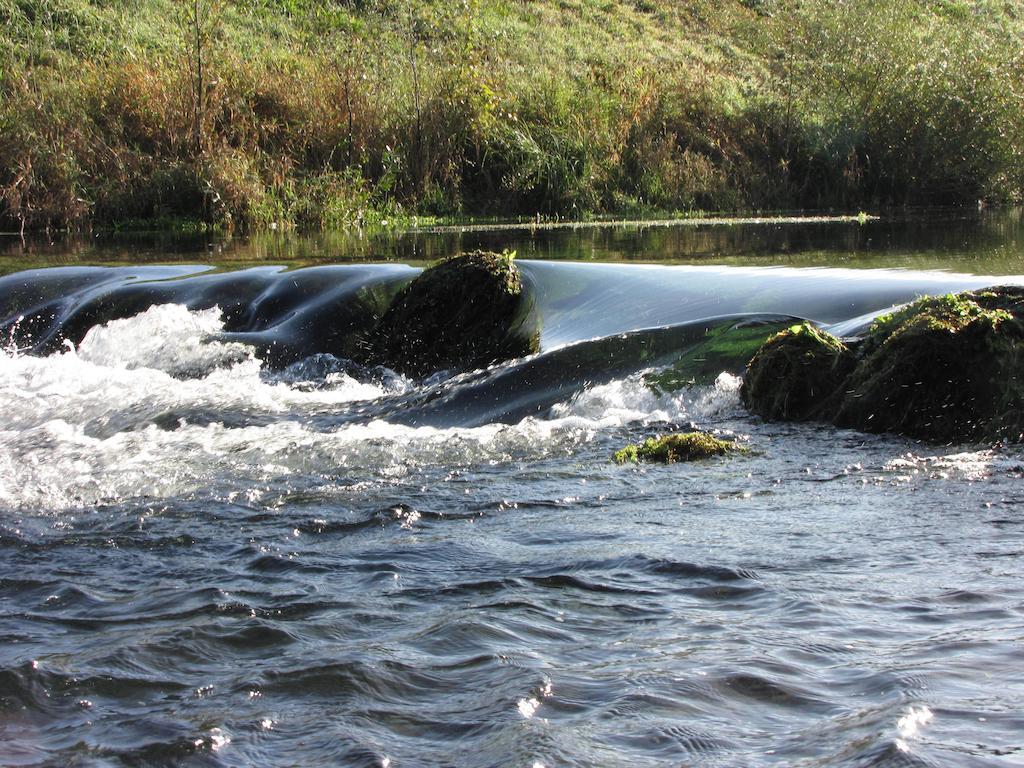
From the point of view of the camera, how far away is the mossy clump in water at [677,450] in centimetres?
550

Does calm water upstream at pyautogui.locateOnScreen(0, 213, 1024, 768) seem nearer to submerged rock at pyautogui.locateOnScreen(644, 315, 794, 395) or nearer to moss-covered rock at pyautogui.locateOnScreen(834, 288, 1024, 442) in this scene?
submerged rock at pyautogui.locateOnScreen(644, 315, 794, 395)

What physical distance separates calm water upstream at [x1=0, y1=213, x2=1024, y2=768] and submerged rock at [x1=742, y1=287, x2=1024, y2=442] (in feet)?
0.81

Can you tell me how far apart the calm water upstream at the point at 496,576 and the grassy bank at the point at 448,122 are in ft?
33.0

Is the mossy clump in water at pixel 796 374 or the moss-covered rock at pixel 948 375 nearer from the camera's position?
the moss-covered rock at pixel 948 375

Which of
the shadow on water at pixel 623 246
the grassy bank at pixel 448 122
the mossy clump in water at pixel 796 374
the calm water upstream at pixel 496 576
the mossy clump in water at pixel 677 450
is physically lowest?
the calm water upstream at pixel 496 576

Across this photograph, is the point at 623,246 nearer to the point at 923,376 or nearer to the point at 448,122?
the point at 448,122

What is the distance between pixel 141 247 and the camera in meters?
14.9

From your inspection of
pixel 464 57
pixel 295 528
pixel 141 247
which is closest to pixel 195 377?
pixel 295 528

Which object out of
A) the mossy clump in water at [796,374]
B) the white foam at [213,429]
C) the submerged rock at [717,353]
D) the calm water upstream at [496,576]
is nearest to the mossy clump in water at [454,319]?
the calm water upstream at [496,576]

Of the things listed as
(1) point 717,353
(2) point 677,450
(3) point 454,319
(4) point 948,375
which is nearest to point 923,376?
(4) point 948,375

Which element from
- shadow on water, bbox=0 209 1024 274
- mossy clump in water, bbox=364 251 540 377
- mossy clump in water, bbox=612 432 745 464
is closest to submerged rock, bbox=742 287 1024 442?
mossy clump in water, bbox=612 432 745 464

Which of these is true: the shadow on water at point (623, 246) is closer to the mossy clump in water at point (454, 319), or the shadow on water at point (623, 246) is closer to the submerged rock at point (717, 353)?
the mossy clump in water at point (454, 319)

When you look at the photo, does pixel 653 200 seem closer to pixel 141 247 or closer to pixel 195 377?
pixel 141 247

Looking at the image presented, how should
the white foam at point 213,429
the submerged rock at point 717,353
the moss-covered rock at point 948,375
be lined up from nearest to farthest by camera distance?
the white foam at point 213,429
the moss-covered rock at point 948,375
the submerged rock at point 717,353
